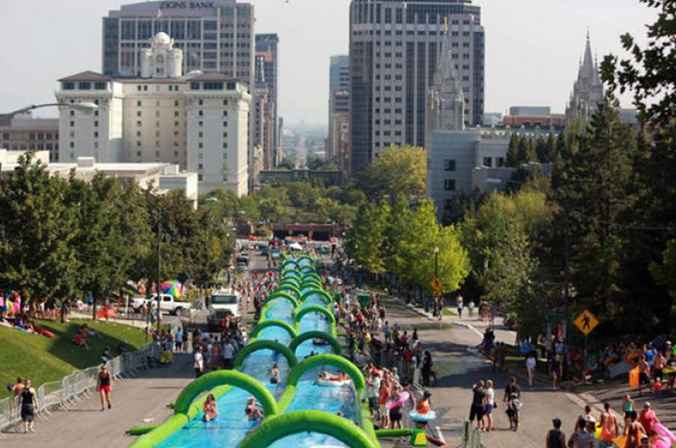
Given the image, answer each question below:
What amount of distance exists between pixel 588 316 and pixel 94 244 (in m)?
23.0

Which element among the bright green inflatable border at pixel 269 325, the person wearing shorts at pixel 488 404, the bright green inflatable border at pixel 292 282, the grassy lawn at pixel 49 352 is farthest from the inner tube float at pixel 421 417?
the bright green inflatable border at pixel 292 282

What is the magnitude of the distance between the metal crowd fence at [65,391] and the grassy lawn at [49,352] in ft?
3.63

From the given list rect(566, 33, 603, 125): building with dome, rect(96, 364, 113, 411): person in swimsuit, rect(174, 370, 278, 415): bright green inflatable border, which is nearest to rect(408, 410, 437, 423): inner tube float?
rect(174, 370, 278, 415): bright green inflatable border

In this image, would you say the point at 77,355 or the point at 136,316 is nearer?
the point at 77,355

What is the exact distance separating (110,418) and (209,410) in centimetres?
884

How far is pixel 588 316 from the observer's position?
142 feet

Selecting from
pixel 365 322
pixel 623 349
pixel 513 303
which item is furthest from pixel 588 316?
pixel 365 322

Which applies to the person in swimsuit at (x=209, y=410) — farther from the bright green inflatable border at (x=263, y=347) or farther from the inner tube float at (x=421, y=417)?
the bright green inflatable border at (x=263, y=347)

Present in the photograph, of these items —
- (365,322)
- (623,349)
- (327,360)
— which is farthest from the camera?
(365,322)

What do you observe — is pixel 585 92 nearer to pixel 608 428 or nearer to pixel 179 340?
pixel 179 340

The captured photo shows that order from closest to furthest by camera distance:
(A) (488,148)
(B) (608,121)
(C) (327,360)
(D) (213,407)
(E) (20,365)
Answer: (D) (213,407) < (C) (327,360) < (E) (20,365) < (B) (608,121) < (A) (488,148)

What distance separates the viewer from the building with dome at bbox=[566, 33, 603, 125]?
17688 cm

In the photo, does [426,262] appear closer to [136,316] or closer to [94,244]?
[136,316]

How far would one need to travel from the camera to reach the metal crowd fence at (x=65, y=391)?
3497 cm
